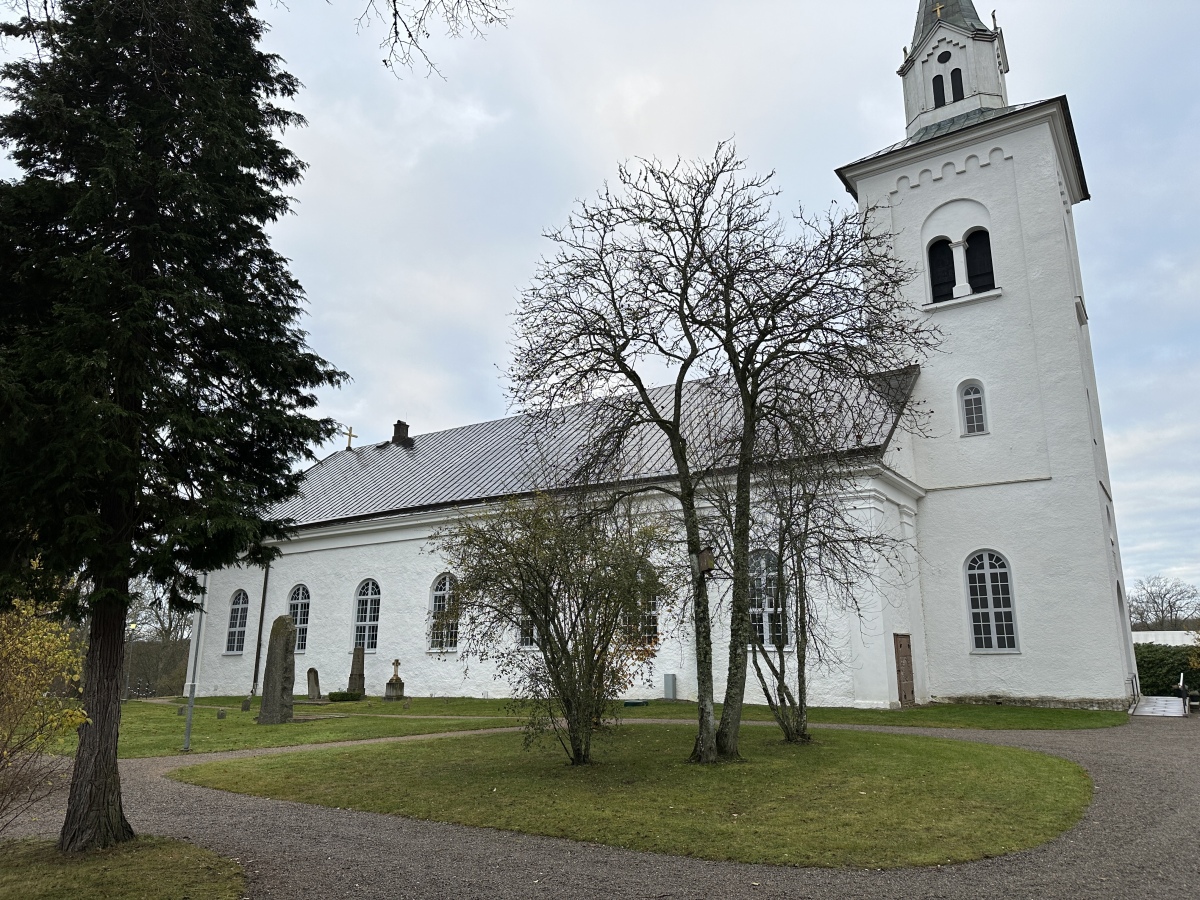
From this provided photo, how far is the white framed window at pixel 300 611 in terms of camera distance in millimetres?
28938

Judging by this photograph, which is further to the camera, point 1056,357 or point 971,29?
point 971,29

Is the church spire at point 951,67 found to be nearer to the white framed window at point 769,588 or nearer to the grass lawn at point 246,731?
the white framed window at point 769,588

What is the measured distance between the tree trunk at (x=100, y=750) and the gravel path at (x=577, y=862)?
96 centimetres

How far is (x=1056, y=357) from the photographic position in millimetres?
20828

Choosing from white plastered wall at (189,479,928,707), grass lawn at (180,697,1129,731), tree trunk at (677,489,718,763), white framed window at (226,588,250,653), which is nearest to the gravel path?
tree trunk at (677,489,718,763)

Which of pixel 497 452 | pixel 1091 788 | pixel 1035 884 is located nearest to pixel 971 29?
pixel 497 452

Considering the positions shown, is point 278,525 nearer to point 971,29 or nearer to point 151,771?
point 151,771

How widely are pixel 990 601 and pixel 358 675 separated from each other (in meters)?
18.4

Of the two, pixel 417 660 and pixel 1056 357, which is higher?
pixel 1056 357

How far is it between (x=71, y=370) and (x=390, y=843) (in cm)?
491

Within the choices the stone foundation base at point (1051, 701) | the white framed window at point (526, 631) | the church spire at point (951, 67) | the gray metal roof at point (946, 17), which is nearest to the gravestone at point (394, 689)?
the white framed window at point (526, 631)

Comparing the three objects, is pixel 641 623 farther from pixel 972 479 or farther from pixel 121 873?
pixel 972 479

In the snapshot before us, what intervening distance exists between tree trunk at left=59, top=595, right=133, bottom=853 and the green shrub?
2847cm

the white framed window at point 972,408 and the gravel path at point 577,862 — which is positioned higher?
the white framed window at point 972,408
